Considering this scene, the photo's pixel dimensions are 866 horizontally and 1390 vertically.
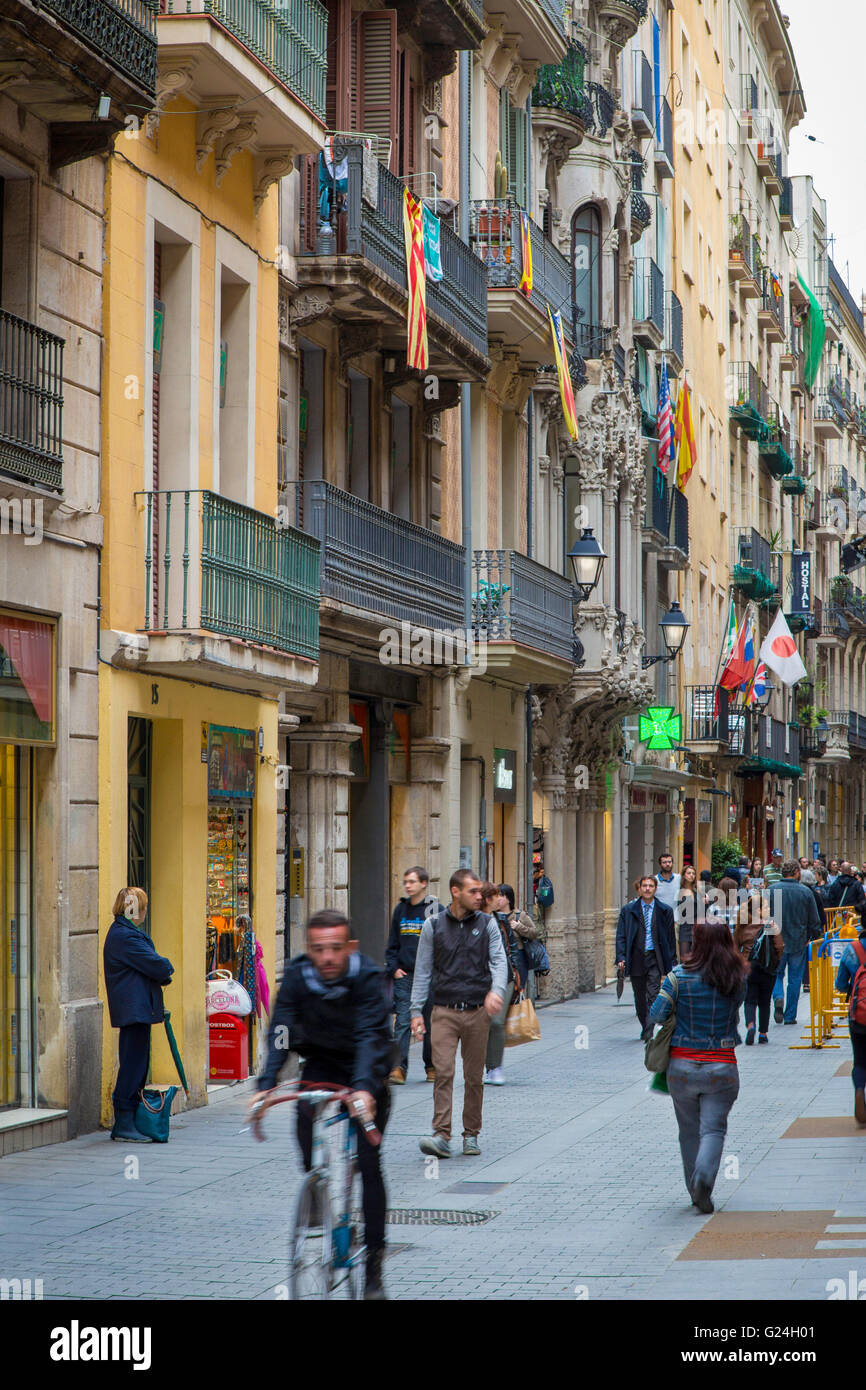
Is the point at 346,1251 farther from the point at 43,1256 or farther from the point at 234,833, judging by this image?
the point at 234,833

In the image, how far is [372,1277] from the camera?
820 cm

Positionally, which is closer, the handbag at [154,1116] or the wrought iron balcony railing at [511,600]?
the handbag at [154,1116]

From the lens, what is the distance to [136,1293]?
28.7 feet

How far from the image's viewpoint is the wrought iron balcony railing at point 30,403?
1315cm

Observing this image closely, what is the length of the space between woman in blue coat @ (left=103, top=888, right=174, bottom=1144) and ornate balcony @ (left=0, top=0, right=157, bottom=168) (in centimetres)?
528

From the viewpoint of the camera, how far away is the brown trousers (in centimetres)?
1327

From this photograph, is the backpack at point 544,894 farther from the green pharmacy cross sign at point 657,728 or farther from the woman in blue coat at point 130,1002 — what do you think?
the woman in blue coat at point 130,1002

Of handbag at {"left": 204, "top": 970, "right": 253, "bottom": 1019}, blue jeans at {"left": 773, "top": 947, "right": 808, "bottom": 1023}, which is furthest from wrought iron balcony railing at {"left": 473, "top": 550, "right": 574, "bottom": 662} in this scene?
handbag at {"left": 204, "top": 970, "right": 253, "bottom": 1019}

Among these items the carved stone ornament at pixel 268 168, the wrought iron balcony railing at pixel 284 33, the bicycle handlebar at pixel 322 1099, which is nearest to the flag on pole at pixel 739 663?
the wrought iron balcony railing at pixel 284 33

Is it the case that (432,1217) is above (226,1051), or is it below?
below

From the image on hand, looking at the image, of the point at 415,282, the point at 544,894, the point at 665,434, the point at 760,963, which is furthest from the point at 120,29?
the point at 665,434

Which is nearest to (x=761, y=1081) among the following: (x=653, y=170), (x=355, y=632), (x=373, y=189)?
(x=355, y=632)

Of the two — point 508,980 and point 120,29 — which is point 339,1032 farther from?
point 508,980

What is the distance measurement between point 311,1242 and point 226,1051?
30.9 feet
